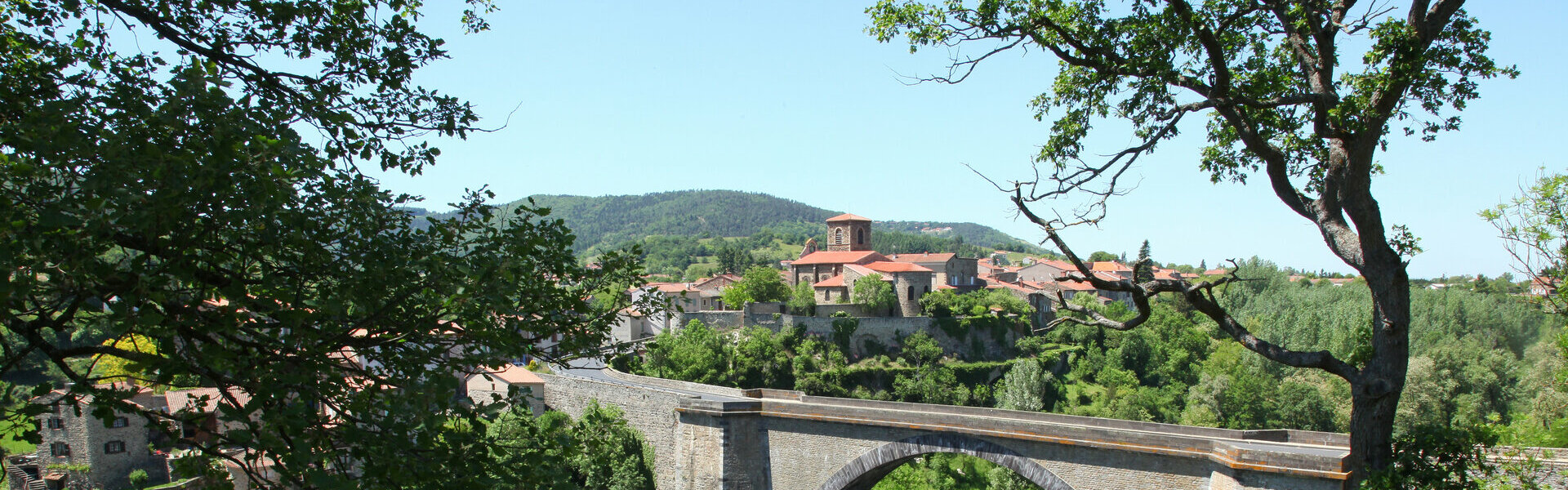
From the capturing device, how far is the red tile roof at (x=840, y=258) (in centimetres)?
6181

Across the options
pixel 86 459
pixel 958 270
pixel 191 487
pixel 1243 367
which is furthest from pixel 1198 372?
pixel 191 487

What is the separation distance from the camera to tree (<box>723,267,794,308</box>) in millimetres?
53031

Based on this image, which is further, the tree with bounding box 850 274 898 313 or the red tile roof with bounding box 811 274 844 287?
the red tile roof with bounding box 811 274 844 287

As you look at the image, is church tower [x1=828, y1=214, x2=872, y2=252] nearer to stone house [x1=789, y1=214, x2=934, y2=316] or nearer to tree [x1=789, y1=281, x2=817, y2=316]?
stone house [x1=789, y1=214, x2=934, y2=316]

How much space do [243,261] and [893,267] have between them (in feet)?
177

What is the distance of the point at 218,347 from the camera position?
4027 millimetres

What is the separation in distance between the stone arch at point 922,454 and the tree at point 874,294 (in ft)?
111

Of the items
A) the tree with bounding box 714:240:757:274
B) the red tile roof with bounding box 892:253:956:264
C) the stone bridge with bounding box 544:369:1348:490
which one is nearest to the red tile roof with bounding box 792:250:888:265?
the red tile roof with bounding box 892:253:956:264

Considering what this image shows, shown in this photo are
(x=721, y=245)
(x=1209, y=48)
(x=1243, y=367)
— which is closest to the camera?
(x=1209, y=48)

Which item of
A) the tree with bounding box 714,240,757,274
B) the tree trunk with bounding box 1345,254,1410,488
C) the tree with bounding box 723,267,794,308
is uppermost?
Answer: the tree with bounding box 714,240,757,274

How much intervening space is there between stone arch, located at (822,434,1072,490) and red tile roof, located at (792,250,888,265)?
43.0 metres

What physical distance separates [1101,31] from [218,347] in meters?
5.32

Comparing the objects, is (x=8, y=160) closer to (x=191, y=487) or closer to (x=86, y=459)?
(x=191, y=487)

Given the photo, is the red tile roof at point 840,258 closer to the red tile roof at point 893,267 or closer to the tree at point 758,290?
the red tile roof at point 893,267
